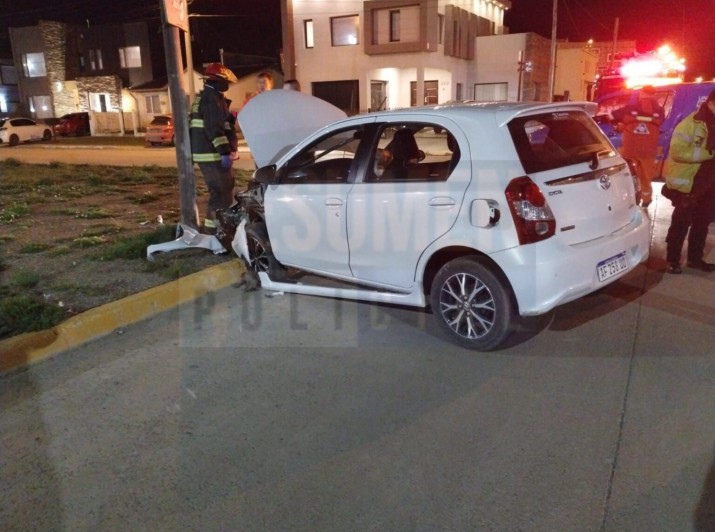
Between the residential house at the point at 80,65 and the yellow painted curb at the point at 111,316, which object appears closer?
the yellow painted curb at the point at 111,316

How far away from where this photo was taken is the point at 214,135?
6.75 metres

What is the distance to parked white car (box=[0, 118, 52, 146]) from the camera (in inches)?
1171

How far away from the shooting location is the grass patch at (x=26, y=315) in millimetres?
4691

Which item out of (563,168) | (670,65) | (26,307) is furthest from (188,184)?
(670,65)

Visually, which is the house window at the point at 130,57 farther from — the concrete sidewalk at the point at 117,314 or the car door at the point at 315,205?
the car door at the point at 315,205

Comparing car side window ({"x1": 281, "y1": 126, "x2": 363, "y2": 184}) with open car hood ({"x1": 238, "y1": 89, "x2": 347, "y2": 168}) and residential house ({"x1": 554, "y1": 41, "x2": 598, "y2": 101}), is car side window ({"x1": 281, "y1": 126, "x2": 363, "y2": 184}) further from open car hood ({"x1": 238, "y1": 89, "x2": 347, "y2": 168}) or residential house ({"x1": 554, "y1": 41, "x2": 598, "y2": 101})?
residential house ({"x1": 554, "y1": 41, "x2": 598, "y2": 101})

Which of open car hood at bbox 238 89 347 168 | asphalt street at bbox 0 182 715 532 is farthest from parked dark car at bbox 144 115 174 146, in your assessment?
asphalt street at bbox 0 182 715 532

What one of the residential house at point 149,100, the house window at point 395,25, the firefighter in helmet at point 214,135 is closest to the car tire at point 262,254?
the firefighter in helmet at point 214,135

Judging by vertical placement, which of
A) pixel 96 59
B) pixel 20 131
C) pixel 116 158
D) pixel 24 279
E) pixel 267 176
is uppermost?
pixel 96 59

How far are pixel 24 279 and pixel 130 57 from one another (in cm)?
4230

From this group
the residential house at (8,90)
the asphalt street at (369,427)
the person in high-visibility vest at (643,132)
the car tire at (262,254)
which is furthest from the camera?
the residential house at (8,90)

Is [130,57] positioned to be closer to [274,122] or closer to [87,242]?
[87,242]

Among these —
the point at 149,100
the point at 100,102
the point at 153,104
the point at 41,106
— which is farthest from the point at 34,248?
the point at 41,106

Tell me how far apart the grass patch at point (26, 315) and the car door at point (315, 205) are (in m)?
1.91
